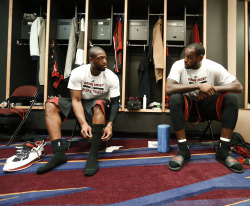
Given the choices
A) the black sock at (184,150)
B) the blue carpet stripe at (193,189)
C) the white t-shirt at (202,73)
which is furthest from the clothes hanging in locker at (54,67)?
the blue carpet stripe at (193,189)

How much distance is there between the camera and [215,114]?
4.28 feet

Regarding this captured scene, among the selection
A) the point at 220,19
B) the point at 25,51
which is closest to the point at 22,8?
the point at 25,51

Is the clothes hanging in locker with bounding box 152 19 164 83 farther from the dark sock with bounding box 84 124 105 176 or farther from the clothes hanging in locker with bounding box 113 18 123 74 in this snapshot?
the dark sock with bounding box 84 124 105 176

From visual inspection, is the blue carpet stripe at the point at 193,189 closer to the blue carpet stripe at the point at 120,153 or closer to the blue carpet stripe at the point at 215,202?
the blue carpet stripe at the point at 215,202

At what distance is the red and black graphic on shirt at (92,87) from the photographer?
4.79 feet

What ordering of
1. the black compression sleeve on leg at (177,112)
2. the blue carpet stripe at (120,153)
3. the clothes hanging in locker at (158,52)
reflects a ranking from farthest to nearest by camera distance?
the clothes hanging in locker at (158,52)
the blue carpet stripe at (120,153)
the black compression sleeve on leg at (177,112)

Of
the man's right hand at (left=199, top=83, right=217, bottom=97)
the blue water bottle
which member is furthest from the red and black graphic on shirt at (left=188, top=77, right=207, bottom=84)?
the blue water bottle

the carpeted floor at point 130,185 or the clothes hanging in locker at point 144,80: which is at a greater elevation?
the clothes hanging in locker at point 144,80

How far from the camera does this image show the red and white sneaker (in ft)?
3.33

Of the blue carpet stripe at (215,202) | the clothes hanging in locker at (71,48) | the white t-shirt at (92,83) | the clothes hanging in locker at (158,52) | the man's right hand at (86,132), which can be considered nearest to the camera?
the blue carpet stripe at (215,202)

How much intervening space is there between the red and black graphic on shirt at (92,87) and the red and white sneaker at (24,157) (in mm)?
639

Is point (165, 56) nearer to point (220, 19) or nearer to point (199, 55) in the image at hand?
point (199, 55)

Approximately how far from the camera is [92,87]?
1.47 m

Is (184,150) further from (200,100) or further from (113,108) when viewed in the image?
(113,108)
